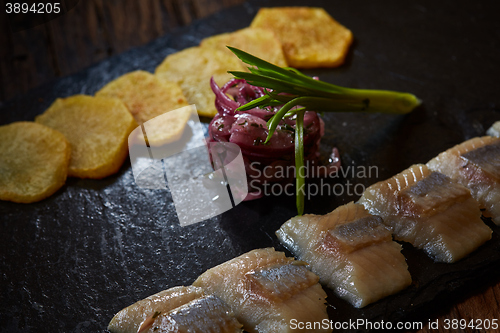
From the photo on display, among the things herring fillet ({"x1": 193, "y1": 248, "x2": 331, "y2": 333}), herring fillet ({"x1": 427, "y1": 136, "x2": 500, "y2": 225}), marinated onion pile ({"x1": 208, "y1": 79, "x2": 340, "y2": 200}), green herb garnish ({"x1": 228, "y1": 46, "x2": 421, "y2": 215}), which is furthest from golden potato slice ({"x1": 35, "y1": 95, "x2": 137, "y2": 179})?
herring fillet ({"x1": 427, "y1": 136, "x2": 500, "y2": 225})

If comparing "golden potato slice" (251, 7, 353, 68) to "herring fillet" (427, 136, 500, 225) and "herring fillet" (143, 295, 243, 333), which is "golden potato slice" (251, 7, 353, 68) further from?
"herring fillet" (143, 295, 243, 333)

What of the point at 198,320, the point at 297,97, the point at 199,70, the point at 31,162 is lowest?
the point at 198,320

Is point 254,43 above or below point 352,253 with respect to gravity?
above

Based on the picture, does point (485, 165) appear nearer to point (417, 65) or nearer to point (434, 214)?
point (434, 214)

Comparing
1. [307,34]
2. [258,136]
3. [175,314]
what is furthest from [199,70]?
[175,314]

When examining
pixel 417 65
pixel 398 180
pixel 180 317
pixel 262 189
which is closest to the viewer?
pixel 180 317

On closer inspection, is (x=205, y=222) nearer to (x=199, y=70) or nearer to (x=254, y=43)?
(x=199, y=70)

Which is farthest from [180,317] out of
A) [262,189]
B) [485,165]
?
[485,165]
